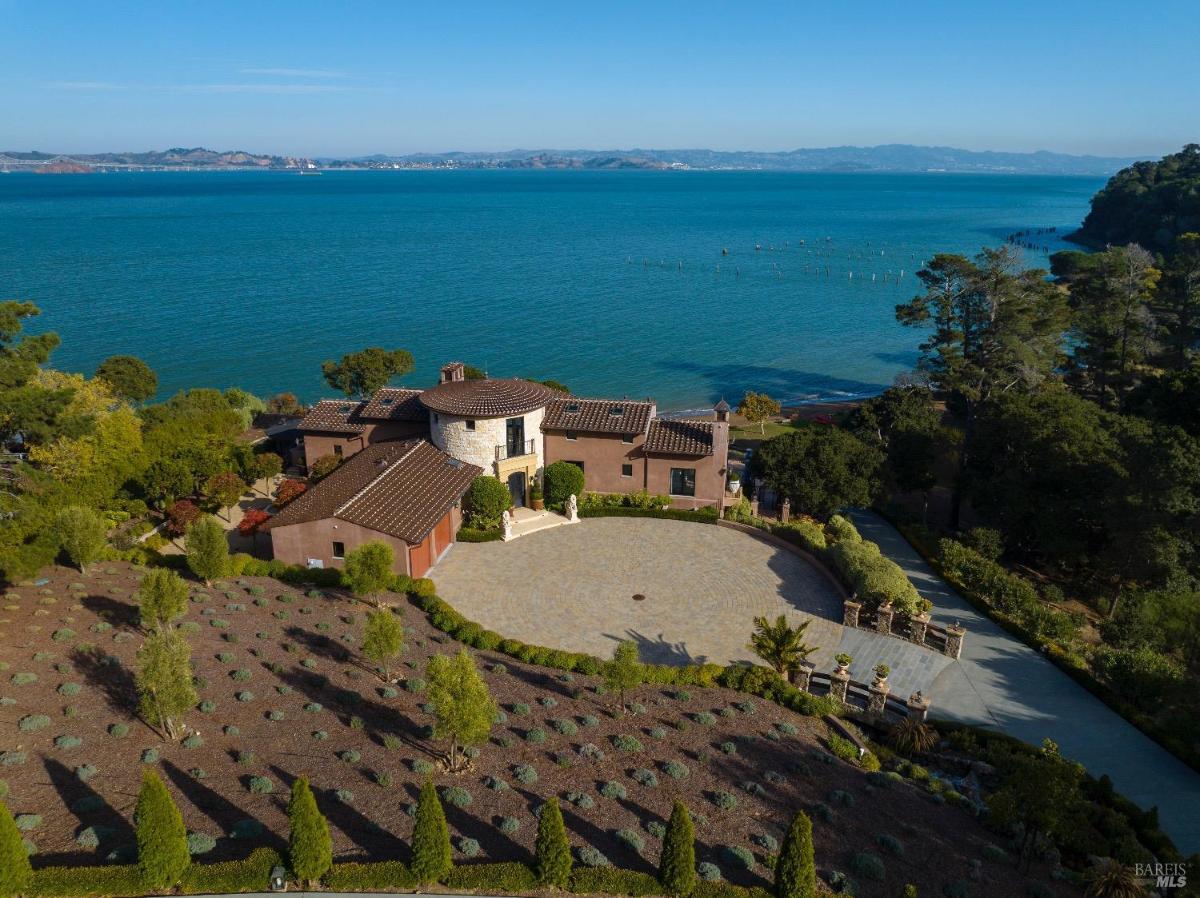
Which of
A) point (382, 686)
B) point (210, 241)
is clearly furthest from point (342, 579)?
point (210, 241)

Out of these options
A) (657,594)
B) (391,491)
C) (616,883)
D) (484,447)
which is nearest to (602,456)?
(484,447)

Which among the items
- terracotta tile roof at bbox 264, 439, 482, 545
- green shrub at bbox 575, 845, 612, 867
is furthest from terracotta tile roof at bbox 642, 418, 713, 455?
green shrub at bbox 575, 845, 612, 867

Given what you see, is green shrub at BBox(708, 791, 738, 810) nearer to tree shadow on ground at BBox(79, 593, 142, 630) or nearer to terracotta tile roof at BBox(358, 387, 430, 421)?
tree shadow on ground at BBox(79, 593, 142, 630)

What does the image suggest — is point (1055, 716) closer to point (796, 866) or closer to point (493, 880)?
point (796, 866)

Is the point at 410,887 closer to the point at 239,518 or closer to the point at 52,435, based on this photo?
the point at 52,435

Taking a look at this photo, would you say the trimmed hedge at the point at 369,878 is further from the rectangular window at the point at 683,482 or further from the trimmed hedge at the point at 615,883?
the rectangular window at the point at 683,482
